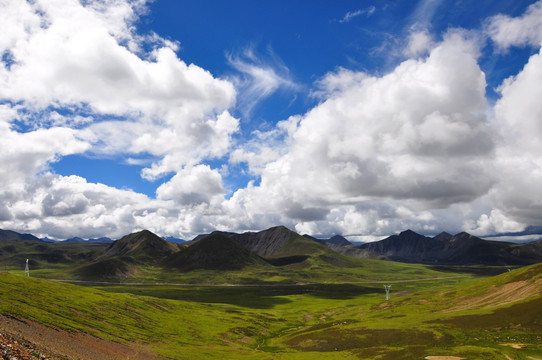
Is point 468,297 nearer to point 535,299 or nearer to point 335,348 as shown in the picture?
point 535,299

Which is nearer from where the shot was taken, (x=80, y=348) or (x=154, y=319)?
(x=80, y=348)

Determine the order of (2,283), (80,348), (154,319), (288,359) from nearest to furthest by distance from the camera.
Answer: (80,348), (288,359), (2,283), (154,319)

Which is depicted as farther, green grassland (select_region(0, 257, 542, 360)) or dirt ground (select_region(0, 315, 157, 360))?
green grassland (select_region(0, 257, 542, 360))

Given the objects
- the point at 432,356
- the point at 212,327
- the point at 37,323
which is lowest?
the point at 212,327

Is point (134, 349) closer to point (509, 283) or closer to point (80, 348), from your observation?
point (80, 348)

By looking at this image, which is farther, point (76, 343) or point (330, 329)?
point (330, 329)

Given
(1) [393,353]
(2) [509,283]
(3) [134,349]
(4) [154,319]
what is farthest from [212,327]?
(2) [509,283]

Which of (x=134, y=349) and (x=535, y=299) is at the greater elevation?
(x=535, y=299)

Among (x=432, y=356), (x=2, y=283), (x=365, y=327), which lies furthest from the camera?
(x=365, y=327)

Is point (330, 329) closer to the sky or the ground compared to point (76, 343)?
closer to the ground

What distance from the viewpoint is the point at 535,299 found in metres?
105

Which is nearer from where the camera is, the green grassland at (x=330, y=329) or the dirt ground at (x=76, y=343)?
the dirt ground at (x=76, y=343)

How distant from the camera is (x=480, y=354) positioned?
70.4 m

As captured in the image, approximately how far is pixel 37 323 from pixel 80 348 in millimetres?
16369
